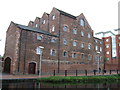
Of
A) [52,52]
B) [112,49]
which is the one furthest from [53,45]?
[112,49]

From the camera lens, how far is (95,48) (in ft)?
118

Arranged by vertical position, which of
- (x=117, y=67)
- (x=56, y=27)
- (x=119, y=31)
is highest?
(x=119, y=31)

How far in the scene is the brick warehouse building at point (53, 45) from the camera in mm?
20141

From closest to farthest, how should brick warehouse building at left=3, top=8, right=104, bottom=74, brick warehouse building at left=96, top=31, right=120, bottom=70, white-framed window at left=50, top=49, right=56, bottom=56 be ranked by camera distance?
1. brick warehouse building at left=3, top=8, right=104, bottom=74
2. white-framed window at left=50, top=49, right=56, bottom=56
3. brick warehouse building at left=96, top=31, right=120, bottom=70

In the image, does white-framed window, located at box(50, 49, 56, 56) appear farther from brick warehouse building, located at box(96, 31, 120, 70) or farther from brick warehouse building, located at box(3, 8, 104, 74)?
brick warehouse building, located at box(96, 31, 120, 70)

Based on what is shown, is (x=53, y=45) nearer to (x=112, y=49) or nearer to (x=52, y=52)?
(x=52, y=52)

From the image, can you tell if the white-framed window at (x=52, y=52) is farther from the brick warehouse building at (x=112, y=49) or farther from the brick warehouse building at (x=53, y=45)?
the brick warehouse building at (x=112, y=49)

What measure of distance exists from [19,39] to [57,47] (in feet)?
26.1

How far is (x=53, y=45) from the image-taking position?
24.4 m

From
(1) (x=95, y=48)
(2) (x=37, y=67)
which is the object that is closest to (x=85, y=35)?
(1) (x=95, y=48)

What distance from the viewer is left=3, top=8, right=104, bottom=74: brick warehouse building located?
793 inches

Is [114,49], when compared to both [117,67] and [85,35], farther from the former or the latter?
[85,35]

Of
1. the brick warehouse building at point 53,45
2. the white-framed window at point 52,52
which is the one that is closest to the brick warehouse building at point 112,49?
the brick warehouse building at point 53,45

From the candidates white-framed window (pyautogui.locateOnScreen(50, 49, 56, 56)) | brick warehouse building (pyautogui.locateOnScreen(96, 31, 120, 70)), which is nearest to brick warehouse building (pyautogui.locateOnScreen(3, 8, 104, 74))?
white-framed window (pyautogui.locateOnScreen(50, 49, 56, 56))
